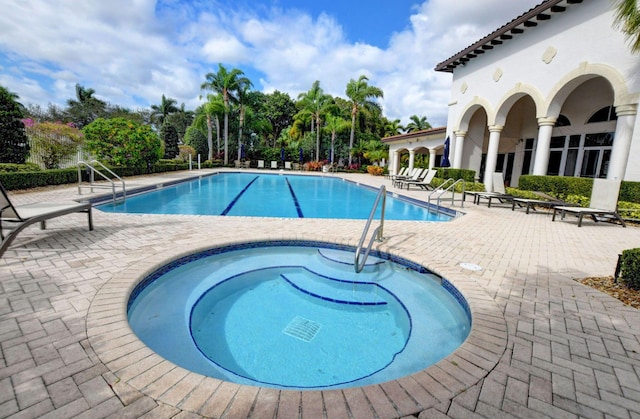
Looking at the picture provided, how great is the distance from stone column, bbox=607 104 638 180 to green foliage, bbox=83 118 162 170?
19.2 m

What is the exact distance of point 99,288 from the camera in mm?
3055

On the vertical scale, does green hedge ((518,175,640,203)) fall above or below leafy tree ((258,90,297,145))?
below

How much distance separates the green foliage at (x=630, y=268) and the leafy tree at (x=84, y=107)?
4717 cm

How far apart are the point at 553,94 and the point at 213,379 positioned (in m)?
14.5

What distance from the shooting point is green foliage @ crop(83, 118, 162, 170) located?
45.1ft

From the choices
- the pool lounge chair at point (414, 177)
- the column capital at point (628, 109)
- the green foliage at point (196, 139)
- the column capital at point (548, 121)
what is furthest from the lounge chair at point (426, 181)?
the green foliage at point (196, 139)

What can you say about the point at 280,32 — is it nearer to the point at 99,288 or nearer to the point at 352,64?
the point at 99,288

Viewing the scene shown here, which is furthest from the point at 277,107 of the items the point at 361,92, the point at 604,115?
the point at 604,115

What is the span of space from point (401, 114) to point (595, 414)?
46925 millimetres

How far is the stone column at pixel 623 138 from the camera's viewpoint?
8955mm

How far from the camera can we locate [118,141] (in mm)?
14375

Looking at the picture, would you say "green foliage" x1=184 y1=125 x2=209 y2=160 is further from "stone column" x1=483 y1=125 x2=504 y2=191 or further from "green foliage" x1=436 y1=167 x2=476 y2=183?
"stone column" x1=483 y1=125 x2=504 y2=191

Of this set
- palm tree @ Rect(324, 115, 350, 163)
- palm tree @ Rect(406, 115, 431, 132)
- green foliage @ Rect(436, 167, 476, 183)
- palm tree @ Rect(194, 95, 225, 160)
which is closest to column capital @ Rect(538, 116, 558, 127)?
green foliage @ Rect(436, 167, 476, 183)

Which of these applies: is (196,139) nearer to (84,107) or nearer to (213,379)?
(84,107)
